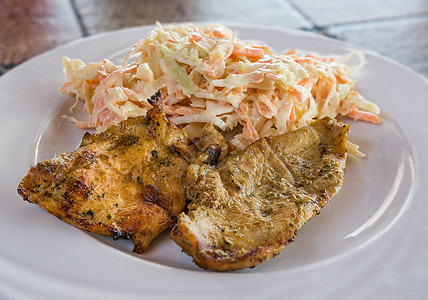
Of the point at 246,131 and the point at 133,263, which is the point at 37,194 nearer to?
the point at 133,263

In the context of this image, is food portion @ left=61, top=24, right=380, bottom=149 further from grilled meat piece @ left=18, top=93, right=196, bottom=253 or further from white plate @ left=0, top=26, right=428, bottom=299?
grilled meat piece @ left=18, top=93, right=196, bottom=253

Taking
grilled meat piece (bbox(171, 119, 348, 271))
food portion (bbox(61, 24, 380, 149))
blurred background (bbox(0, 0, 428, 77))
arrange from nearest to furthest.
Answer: grilled meat piece (bbox(171, 119, 348, 271)) → food portion (bbox(61, 24, 380, 149)) → blurred background (bbox(0, 0, 428, 77))

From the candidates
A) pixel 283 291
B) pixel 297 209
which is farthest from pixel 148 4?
pixel 283 291

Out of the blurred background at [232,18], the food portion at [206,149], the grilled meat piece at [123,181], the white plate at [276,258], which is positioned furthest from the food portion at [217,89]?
the blurred background at [232,18]

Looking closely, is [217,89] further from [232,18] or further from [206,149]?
[232,18]

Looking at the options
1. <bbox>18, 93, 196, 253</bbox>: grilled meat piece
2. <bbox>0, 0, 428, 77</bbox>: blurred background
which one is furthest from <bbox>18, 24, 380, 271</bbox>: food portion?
<bbox>0, 0, 428, 77</bbox>: blurred background

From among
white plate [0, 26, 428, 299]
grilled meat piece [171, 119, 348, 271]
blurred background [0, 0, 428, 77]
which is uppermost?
grilled meat piece [171, 119, 348, 271]

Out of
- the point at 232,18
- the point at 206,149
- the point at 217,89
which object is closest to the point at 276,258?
the point at 206,149

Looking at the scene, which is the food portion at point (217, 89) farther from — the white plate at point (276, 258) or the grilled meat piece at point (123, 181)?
the grilled meat piece at point (123, 181)
